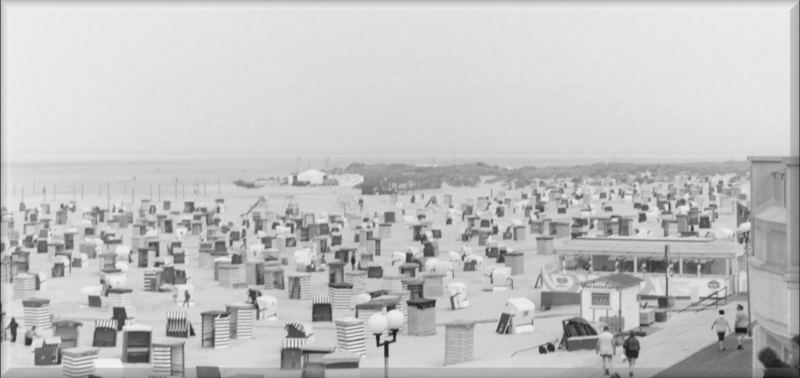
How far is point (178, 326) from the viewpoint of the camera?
18.0m

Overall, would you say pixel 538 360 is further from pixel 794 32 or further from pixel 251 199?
pixel 251 199

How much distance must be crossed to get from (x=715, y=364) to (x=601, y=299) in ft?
14.3

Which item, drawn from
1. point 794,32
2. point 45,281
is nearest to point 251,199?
point 45,281

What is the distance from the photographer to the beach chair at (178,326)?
18.0 m

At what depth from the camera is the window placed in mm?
17312

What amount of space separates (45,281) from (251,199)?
41461mm

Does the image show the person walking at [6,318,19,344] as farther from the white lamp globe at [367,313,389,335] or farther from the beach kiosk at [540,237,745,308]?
the beach kiosk at [540,237,745,308]

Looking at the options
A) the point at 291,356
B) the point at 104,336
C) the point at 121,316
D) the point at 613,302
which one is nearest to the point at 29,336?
the point at 104,336

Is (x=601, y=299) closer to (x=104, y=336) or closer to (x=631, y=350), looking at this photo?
(x=631, y=350)

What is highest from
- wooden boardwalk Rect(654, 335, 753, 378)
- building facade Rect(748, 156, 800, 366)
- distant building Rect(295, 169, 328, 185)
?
distant building Rect(295, 169, 328, 185)

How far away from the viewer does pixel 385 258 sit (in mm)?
31547

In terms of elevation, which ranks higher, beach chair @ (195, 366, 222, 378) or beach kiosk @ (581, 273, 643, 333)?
beach kiosk @ (581, 273, 643, 333)

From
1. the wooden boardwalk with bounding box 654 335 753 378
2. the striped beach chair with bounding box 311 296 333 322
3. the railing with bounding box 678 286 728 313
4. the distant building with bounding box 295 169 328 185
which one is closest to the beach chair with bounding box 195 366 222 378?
the wooden boardwalk with bounding box 654 335 753 378

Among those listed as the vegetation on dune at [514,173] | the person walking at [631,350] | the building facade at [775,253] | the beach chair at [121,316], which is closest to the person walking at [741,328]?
the person walking at [631,350]
